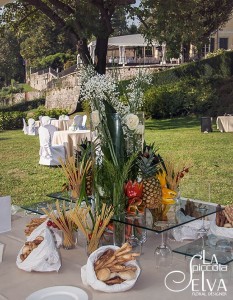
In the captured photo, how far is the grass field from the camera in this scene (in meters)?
5.85

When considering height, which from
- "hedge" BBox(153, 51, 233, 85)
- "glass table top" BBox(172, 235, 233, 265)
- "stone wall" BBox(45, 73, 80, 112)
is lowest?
"glass table top" BBox(172, 235, 233, 265)

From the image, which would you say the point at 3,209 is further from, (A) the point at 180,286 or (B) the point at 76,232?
(A) the point at 180,286

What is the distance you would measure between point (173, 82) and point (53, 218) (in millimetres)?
19106

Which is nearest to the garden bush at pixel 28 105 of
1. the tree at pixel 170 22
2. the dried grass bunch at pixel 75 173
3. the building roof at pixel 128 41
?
the building roof at pixel 128 41

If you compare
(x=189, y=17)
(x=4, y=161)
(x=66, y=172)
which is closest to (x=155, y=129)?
(x=189, y=17)

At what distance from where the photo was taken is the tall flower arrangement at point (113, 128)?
186 centimetres

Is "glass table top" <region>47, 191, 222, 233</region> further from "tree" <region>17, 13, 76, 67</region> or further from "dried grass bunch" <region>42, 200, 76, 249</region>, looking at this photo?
"tree" <region>17, 13, 76, 67</region>

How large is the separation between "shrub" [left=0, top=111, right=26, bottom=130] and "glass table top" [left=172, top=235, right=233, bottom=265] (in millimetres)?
17122

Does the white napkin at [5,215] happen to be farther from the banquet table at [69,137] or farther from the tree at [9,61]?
Result: the tree at [9,61]

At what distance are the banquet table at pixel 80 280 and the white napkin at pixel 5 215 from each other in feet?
0.71

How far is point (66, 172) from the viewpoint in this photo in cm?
221

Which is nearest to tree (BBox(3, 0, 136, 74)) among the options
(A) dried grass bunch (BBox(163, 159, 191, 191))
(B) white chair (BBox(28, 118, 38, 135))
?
(B) white chair (BBox(28, 118, 38, 135))

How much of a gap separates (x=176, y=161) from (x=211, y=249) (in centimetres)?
55

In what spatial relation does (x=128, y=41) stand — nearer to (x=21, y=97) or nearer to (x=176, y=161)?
(x=21, y=97)
